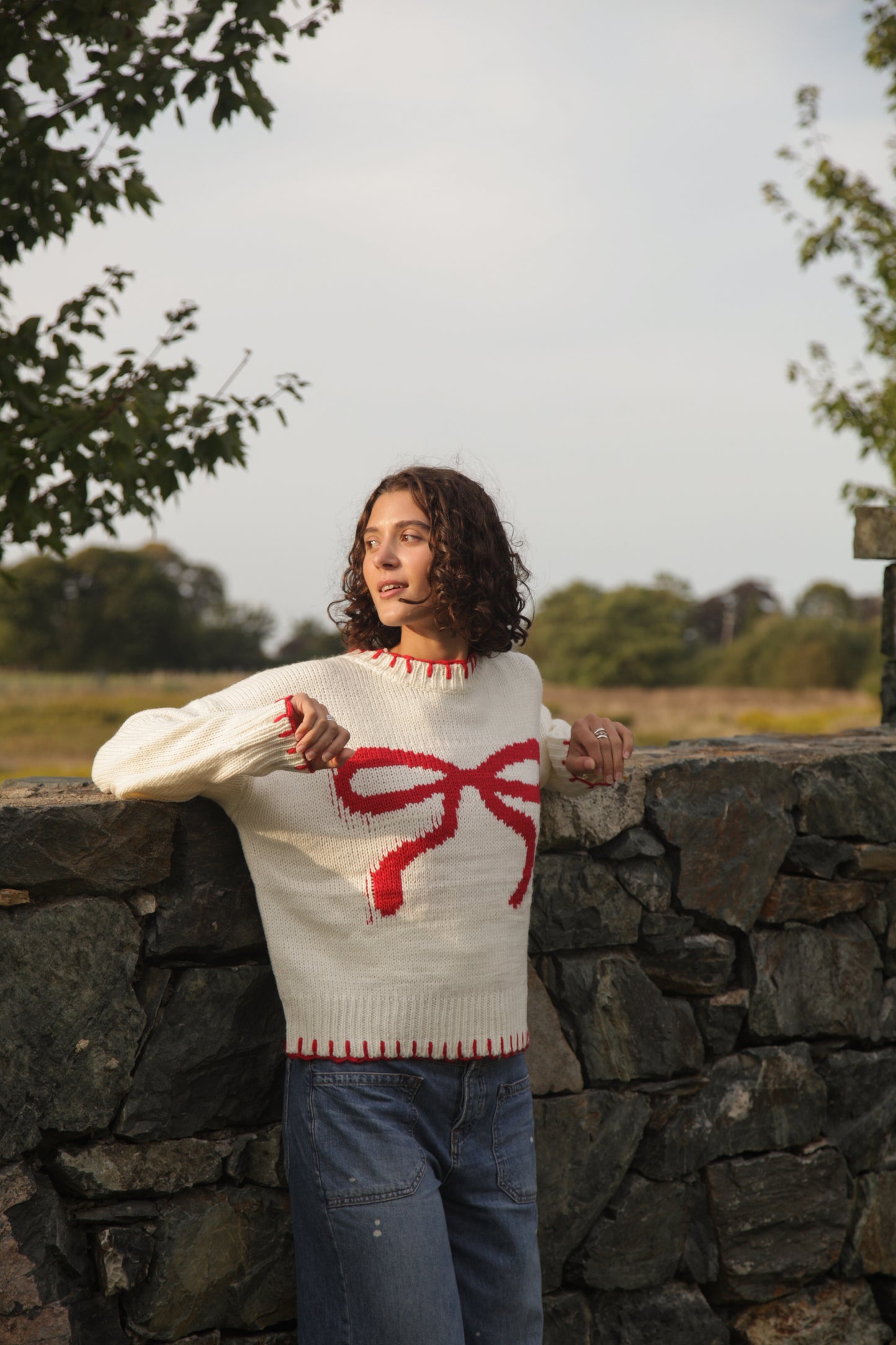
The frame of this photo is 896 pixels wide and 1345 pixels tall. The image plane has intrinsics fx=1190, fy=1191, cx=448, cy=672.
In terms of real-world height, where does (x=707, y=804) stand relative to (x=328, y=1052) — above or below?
above

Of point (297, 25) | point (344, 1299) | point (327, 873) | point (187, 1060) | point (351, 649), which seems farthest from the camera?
point (297, 25)

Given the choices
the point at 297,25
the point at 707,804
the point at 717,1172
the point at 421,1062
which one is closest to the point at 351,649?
the point at 421,1062

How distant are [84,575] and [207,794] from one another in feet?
121

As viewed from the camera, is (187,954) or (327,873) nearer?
(327,873)

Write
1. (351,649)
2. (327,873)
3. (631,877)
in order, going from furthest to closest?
(631,877), (351,649), (327,873)

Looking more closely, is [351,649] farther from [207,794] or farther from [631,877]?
[631,877]

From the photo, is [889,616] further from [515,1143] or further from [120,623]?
[120,623]

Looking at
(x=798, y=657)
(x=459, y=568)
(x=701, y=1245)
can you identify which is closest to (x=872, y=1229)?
(x=701, y=1245)

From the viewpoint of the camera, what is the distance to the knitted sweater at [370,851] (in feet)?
6.17

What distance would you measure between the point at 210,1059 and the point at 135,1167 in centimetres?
21

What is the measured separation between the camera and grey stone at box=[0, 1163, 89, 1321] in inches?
75.9

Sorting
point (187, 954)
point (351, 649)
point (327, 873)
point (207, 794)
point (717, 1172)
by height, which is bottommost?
point (717, 1172)

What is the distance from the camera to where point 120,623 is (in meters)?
36.2

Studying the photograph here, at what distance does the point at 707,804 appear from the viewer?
2.67m
